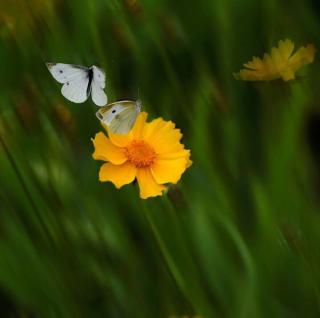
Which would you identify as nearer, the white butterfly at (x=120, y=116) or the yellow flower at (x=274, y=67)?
the white butterfly at (x=120, y=116)

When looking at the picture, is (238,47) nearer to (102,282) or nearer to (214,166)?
(214,166)

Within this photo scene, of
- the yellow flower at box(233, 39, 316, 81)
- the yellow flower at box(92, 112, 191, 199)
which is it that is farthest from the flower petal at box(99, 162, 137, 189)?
the yellow flower at box(233, 39, 316, 81)

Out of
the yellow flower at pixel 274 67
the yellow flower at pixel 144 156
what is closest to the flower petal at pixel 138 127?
the yellow flower at pixel 144 156

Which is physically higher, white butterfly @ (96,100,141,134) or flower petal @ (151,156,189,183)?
white butterfly @ (96,100,141,134)

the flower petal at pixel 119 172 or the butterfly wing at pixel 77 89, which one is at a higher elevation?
the butterfly wing at pixel 77 89

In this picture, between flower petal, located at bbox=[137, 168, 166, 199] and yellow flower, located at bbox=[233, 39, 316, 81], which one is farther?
yellow flower, located at bbox=[233, 39, 316, 81]

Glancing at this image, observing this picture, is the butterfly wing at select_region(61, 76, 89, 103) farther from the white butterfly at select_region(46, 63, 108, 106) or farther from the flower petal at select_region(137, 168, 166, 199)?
the flower petal at select_region(137, 168, 166, 199)

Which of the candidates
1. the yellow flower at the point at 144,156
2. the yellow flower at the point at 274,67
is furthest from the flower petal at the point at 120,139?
the yellow flower at the point at 274,67

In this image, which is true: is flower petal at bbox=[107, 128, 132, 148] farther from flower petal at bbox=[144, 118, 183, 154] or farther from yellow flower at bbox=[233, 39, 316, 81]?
yellow flower at bbox=[233, 39, 316, 81]

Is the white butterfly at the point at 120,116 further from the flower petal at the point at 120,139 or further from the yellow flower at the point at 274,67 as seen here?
the yellow flower at the point at 274,67
